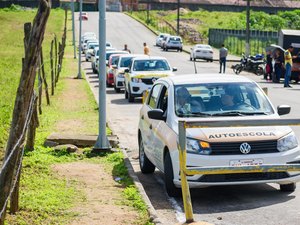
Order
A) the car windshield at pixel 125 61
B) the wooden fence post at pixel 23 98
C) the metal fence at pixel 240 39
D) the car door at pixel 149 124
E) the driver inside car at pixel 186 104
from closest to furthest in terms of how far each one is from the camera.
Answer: the wooden fence post at pixel 23 98 → the driver inside car at pixel 186 104 → the car door at pixel 149 124 → the car windshield at pixel 125 61 → the metal fence at pixel 240 39

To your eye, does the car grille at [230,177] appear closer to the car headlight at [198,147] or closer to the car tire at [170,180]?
the car headlight at [198,147]

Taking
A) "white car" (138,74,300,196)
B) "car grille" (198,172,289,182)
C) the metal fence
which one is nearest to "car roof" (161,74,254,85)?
"white car" (138,74,300,196)

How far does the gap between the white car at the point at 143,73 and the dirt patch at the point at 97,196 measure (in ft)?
44.2

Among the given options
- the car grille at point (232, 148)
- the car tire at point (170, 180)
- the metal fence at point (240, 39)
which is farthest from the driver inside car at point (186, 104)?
the metal fence at point (240, 39)

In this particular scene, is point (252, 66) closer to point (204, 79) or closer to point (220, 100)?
point (204, 79)

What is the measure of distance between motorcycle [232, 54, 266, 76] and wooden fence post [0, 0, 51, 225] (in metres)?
34.3

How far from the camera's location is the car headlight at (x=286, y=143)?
417 inches

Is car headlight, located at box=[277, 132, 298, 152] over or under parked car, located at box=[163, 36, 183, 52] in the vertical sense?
over

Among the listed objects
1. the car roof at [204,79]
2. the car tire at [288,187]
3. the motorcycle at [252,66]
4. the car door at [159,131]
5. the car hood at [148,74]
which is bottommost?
the motorcycle at [252,66]

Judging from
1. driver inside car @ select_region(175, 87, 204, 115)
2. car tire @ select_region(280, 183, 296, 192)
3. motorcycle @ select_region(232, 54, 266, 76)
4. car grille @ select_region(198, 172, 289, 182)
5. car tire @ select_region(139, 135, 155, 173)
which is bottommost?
motorcycle @ select_region(232, 54, 266, 76)

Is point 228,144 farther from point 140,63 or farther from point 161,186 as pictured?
point 140,63

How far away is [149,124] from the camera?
12578 millimetres

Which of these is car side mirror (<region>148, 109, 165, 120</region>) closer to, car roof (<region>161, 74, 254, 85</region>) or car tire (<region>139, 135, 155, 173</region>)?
car roof (<region>161, 74, 254, 85</region>)

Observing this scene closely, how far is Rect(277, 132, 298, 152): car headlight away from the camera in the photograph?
10592 millimetres
